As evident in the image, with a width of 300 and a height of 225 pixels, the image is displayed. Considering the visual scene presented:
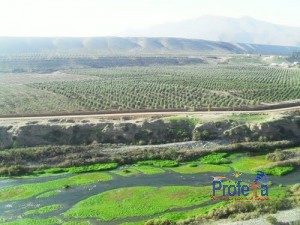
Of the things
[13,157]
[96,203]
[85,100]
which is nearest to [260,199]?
[96,203]

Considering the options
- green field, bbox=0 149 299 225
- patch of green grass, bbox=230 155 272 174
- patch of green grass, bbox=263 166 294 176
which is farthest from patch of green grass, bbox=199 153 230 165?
patch of green grass, bbox=263 166 294 176

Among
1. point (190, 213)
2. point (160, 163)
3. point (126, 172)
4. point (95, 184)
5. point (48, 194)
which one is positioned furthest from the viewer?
point (160, 163)

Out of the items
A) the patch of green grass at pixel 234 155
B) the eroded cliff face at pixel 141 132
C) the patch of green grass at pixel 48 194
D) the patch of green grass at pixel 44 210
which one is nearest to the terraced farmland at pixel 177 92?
the eroded cliff face at pixel 141 132

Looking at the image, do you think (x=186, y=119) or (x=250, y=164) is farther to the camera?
(x=186, y=119)

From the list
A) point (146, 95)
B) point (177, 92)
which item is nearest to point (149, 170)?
point (146, 95)

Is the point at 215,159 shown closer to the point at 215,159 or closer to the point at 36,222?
the point at 215,159
